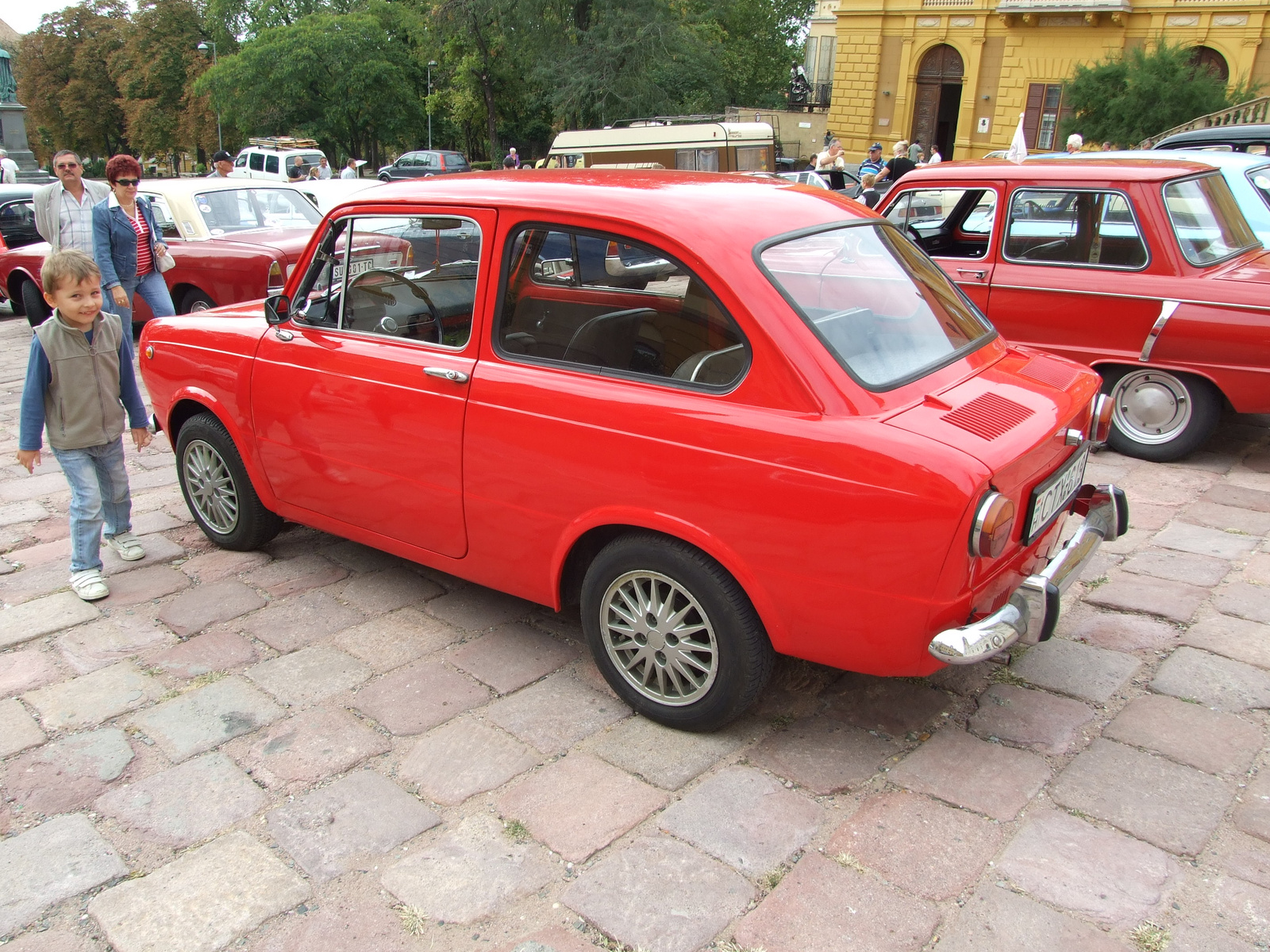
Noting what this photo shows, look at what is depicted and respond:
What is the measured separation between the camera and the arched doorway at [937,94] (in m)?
36.4

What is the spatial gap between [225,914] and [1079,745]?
266cm

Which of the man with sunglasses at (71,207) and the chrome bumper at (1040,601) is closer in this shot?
the chrome bumper at (1040,601)

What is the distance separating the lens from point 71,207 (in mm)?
7625

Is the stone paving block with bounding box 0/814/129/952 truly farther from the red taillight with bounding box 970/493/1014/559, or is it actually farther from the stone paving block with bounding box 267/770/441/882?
the red taillight with bounding box 970/493/1014/559

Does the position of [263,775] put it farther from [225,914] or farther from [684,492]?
[684,492]

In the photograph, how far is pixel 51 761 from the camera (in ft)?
10.4

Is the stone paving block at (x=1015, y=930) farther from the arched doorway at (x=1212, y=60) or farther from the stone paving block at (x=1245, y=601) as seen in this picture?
the arched doorway at (x=1212, y=60)

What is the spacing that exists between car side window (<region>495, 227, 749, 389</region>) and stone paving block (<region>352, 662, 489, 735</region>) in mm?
Answer: 1270

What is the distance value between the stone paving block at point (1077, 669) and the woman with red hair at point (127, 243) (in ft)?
21.3

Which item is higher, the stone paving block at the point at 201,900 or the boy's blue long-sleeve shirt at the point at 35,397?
the boy's blue long-sleeve shirt at the point at 35,397

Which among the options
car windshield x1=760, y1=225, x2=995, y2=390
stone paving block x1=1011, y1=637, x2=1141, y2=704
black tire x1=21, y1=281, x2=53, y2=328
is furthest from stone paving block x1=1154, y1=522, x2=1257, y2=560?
black tire x1=21, y1=281, x2=53, y2=328

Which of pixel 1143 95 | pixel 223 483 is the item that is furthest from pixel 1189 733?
pixel 1143 95

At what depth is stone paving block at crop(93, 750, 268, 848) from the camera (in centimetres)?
284

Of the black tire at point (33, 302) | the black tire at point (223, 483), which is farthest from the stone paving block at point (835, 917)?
the black tire at point (33, 302)
